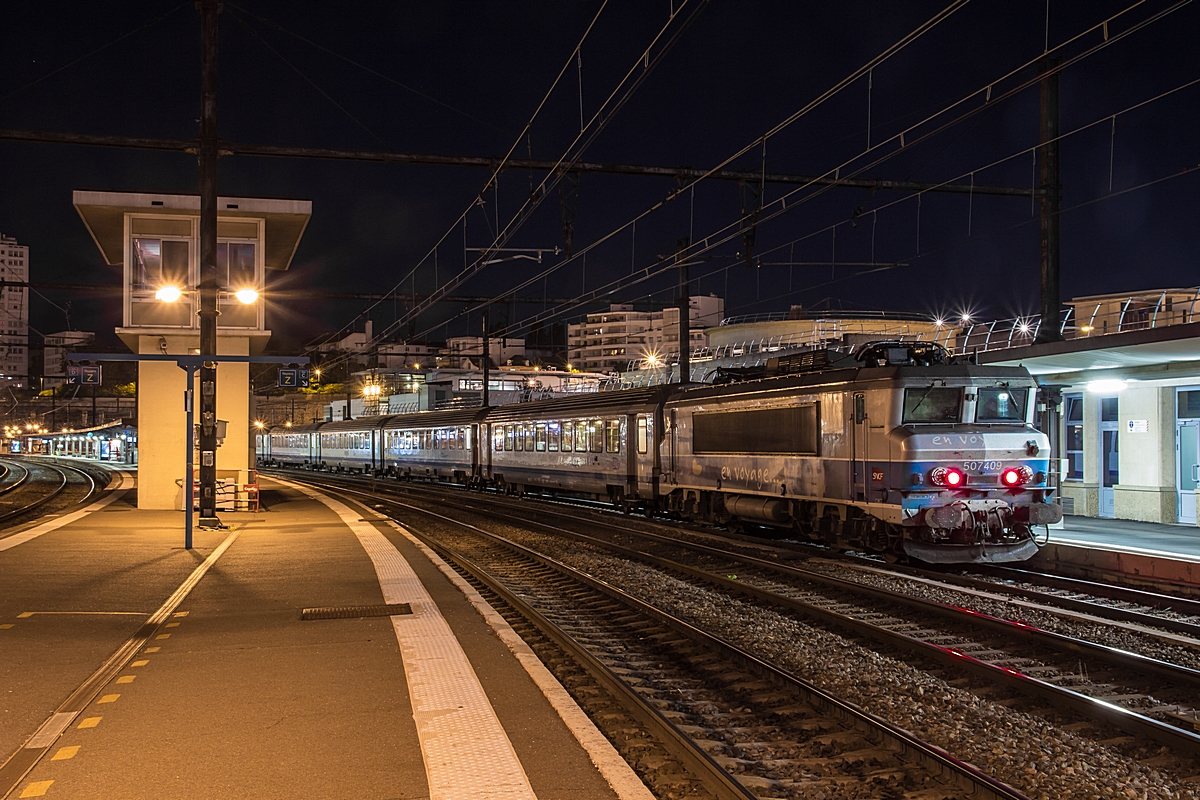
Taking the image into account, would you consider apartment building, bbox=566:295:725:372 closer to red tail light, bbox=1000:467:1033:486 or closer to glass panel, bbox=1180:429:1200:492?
glass panel, bbox=1180:429:1200:492

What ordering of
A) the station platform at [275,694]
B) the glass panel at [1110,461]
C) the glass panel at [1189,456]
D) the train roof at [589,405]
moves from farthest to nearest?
the train roof at [589,405]
the glass panel at [1110,461]
the glass panel at [1189,456]
the station platform at [275,694]

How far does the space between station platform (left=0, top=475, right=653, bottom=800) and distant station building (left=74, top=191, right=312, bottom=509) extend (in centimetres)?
956

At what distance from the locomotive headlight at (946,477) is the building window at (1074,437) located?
913 cm

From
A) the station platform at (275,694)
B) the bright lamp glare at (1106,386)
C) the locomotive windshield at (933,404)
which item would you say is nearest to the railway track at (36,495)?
the station platform at (275,694)

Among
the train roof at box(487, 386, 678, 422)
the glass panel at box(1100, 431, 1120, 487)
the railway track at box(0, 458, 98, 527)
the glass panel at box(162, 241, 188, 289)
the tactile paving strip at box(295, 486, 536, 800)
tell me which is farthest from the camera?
the railway track at box(0, 458, 98, 527)

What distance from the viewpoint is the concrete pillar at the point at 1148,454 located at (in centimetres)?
1888

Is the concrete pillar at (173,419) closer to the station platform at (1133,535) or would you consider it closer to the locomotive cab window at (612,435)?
the locomotive cab window at (612,435)

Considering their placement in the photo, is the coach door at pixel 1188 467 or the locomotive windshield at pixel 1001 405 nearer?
the locomotive windshield at pixel 1001 405

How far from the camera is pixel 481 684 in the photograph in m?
7.53

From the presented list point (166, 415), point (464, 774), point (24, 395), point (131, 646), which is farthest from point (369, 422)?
point (24, 395)

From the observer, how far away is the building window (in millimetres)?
21781

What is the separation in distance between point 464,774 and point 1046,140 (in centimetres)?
1652

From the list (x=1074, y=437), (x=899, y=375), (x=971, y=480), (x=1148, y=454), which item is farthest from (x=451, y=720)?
(x=1074, y=437)

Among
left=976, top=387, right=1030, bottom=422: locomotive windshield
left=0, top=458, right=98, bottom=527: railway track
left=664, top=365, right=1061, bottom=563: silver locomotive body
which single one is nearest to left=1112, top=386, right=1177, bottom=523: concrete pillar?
left=664, top=365, right=1061, bottom=563: silver locomotive body
